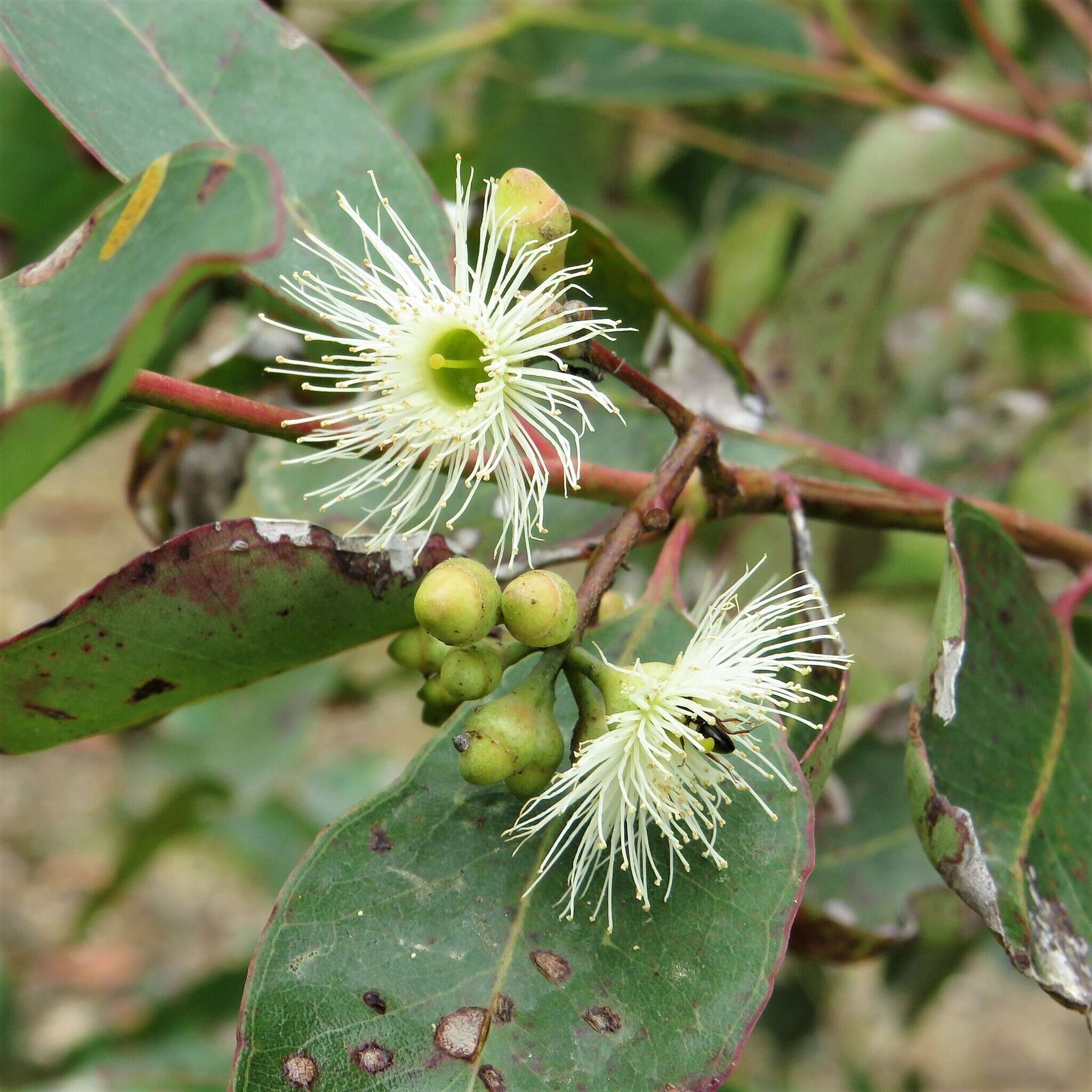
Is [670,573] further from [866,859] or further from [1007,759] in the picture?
[866,859]

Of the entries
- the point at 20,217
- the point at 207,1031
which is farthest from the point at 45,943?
the point at 20,217

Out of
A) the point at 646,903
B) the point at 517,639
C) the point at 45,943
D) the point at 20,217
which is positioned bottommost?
the point at 45,943

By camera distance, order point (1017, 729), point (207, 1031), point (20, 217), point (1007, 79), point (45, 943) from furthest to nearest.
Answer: point (45, 943) → point (207, 1031) → point (1007, 79) → point (20, 217) → point (1017, 729)

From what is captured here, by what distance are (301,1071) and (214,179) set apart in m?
0.49

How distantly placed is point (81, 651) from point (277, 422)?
191 millimetres

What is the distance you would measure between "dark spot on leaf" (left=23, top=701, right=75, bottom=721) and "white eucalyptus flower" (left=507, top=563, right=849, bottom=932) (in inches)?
11.9

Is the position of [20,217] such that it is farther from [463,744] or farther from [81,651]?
[463,744]

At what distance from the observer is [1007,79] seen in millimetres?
1711

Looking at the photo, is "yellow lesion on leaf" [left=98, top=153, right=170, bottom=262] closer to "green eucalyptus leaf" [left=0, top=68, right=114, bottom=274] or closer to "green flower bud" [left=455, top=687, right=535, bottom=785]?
"green flower bud" [left=455, top=687, right=535, bottom=785]

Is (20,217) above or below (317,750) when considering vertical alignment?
above

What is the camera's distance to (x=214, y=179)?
1.90 ft

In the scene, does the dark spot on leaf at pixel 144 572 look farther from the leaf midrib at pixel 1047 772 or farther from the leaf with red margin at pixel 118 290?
the leaf midrib at pixel 1047 772

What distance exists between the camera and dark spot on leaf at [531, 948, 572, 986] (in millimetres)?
719

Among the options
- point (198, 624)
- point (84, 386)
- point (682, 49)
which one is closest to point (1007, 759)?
point (198, 624)
